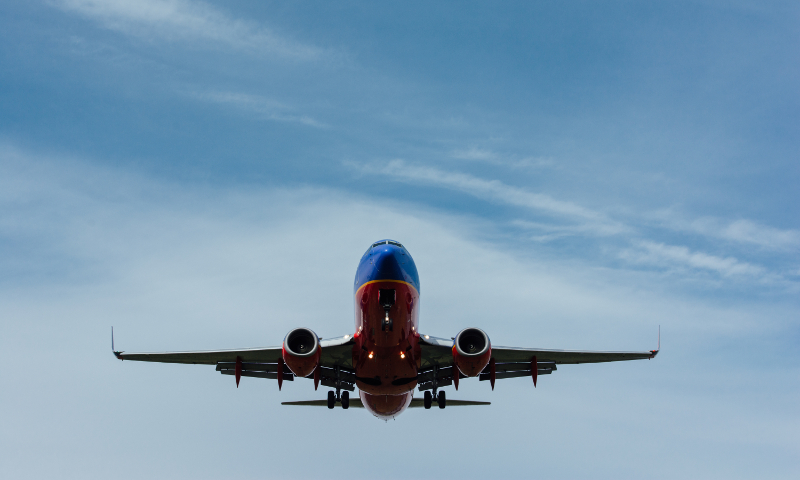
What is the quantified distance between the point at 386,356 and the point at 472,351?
318cm

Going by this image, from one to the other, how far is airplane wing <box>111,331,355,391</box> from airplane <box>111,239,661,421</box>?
0.13 ft

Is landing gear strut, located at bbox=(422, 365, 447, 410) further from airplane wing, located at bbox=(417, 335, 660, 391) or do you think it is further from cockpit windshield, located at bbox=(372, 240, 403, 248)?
cockpit windshield, located at bbox=(372, 240, 403, 248)

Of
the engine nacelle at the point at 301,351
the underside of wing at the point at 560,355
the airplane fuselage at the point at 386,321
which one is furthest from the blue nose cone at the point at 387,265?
the underside of wing at the point at 560,355

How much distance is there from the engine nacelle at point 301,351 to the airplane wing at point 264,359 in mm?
2197

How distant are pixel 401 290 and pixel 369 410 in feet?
30.4

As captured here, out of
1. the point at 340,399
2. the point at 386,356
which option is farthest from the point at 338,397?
the point at 386,356

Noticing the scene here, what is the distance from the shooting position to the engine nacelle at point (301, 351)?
906 inches

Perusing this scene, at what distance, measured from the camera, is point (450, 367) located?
2953 centimetres

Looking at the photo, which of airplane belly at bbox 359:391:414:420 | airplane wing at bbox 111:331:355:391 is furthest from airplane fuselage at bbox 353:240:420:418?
airplane belly at bbox 359:391:414:420

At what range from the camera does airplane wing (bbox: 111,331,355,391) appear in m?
26.5

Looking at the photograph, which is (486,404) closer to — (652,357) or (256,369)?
(652,357)

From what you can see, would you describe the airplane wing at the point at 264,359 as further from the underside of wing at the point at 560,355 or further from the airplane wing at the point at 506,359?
the underside of wing at the point at 560,355

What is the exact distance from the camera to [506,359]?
29.0 m

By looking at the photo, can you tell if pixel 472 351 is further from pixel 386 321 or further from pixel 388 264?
pixel 388 264
